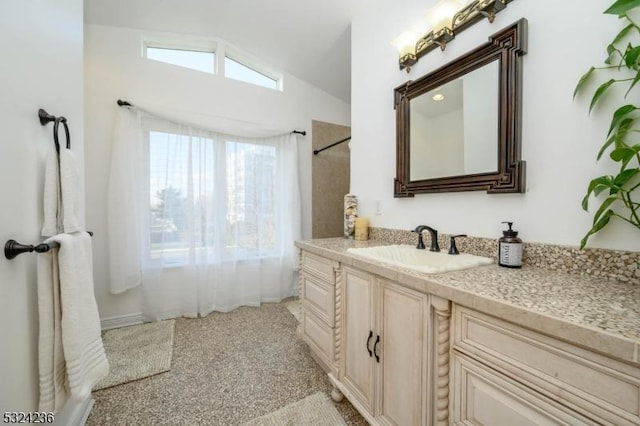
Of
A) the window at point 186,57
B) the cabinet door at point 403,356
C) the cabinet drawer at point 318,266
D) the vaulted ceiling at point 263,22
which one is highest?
the vaulted ceiling at point 263,22

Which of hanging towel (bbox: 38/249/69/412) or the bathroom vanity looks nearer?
the bathroom vanity

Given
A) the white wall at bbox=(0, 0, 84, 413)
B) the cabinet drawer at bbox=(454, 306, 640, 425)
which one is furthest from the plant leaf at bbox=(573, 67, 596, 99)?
the white wall at bbox=(0, 0, 84, 413)

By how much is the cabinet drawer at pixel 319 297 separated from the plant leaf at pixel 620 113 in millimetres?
1317

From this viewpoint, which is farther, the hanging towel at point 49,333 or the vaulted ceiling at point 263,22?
the vaulted ceiling at point 263,22

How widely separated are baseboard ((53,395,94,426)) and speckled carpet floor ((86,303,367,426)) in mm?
42

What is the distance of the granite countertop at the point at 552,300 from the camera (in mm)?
502

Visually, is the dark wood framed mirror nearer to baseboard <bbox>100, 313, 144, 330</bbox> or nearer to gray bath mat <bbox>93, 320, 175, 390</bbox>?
gray bath mat <bbox>93, 320, 175, 390</bbox>

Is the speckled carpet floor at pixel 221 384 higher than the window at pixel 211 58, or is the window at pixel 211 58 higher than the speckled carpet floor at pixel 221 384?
the window at pixel 211 58

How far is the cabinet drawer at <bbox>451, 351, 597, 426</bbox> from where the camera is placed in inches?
23.3

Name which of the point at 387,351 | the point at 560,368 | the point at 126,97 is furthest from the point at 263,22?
the point at 560,368

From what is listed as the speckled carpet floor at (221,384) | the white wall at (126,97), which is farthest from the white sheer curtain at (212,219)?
the speckled carpet floor at (221,384)

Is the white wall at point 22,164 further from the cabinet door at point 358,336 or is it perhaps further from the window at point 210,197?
the window at point 210,197

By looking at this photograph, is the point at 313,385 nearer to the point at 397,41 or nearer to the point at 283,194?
the point at 283,194

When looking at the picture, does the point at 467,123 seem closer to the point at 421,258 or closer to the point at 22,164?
the point at 421,258
